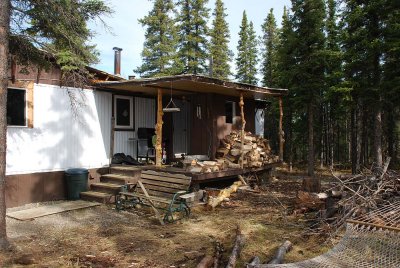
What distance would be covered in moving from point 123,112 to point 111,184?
113 inches

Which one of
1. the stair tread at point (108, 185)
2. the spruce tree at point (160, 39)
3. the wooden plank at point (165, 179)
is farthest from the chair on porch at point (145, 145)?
the spruce tree at point (160, 39)

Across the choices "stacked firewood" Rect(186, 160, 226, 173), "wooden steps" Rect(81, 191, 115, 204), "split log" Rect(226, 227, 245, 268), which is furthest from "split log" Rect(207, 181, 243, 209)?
"wooden steps" Rect(81, 191, 115, 204)

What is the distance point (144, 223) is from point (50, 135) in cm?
414

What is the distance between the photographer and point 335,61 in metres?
16.5

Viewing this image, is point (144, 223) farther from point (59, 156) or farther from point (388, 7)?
point (388, 7)

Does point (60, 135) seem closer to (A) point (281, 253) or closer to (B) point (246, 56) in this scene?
(A) point (281, 253)

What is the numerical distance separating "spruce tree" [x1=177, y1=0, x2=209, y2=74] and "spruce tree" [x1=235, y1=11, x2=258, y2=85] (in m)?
4.85

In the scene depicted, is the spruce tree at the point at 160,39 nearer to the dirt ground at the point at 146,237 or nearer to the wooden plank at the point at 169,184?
the wooden plank at the point at 169,184

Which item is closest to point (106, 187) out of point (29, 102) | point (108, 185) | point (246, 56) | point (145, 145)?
point (108, 185)

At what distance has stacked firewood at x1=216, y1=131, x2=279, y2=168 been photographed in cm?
1159

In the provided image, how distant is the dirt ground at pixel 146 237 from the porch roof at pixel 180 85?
345 cm

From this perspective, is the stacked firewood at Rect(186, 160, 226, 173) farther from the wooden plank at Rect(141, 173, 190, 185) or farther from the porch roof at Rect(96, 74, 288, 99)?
the porch roof at Rect(96, 74, 288, 99)

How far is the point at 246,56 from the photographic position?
29859 mm

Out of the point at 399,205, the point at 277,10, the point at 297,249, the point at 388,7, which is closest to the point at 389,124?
the point at 388,7
